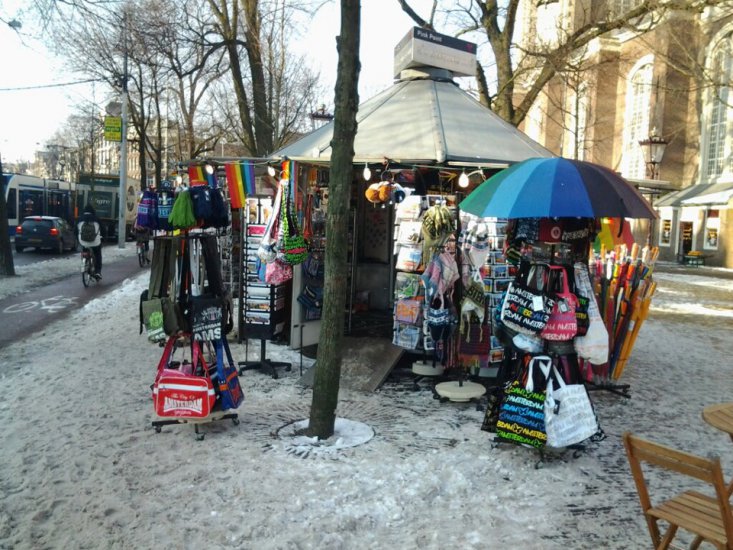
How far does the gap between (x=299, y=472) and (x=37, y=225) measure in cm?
2352

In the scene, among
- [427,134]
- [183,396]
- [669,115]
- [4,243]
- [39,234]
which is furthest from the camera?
[669,115]

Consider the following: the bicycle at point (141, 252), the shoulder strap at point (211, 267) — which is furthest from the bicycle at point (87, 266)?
the shoulder strap at point (211, 267)

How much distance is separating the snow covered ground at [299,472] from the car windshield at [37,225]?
61.3 ft

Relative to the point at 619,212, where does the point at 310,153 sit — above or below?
above

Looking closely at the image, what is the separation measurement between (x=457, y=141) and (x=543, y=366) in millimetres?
4049

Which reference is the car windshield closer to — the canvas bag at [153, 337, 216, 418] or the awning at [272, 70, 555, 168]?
the awning at [272, 70, 555, 168]

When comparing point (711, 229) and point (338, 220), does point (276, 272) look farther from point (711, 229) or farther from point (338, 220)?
point (711, 229)

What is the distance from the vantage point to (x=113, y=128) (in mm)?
27969

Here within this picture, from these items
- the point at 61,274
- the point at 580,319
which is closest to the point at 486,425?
the point at 580,319

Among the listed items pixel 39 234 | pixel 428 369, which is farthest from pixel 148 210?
pixel 39 234

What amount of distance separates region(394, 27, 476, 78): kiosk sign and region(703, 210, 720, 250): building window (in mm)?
22191

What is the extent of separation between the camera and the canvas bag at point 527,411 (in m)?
4.91

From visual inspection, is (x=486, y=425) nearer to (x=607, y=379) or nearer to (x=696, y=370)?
(x=607, y=379)

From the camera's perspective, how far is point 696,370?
27.8ft
